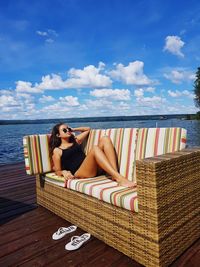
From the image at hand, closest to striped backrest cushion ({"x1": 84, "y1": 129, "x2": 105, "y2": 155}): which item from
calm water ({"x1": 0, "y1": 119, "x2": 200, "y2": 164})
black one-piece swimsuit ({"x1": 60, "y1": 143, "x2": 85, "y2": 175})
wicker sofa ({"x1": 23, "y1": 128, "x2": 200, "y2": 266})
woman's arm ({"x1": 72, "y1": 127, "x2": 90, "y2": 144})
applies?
woman's arm ({"x1": 72, "y1": 127, "x2": 90, "y2": 144})

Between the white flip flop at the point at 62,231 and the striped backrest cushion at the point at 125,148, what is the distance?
0.76 m

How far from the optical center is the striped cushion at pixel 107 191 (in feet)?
5.78

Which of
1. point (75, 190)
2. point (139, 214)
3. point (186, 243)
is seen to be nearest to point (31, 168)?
point (75, 190)

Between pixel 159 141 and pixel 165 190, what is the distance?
83 centimetres

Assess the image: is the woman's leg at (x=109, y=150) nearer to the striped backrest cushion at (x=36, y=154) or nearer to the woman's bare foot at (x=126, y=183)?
the woman's bare foot at (x=126, y=183)

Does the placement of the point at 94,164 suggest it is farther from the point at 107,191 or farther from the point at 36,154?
the point at 36,154

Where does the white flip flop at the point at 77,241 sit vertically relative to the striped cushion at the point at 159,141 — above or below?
below

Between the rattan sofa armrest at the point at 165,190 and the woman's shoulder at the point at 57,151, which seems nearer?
the rattan sofa armrest at the point at 165,190

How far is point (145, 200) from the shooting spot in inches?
63.9

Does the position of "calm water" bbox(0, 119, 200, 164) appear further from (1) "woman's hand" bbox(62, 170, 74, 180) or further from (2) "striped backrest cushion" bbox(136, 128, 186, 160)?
(1) "woman's hand" bbox(62, 170, 74, 180)

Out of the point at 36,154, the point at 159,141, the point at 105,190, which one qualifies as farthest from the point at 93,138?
the point at 105,190

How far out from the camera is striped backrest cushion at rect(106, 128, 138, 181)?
2.57m

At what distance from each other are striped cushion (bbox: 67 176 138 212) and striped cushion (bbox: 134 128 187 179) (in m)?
0.48

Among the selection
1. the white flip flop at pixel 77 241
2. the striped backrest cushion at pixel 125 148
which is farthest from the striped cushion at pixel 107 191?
the white flip flop at pixel 77 241
